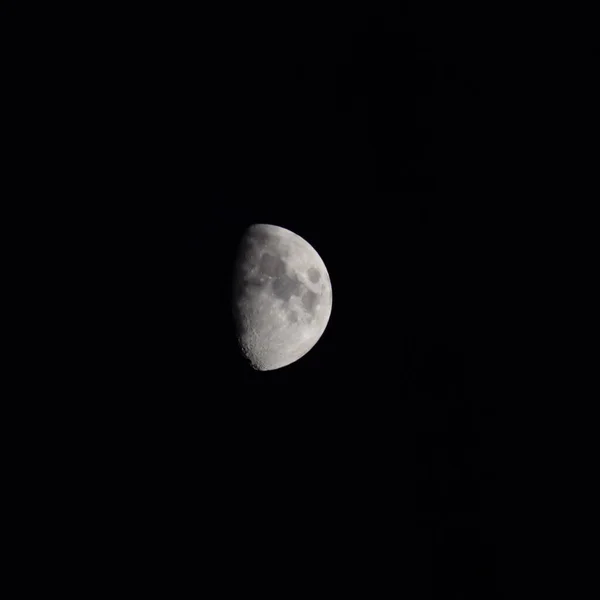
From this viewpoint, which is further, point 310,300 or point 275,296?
point 310,300

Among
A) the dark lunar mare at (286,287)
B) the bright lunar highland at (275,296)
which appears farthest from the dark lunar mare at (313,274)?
the dark lunar mare at (286,287)

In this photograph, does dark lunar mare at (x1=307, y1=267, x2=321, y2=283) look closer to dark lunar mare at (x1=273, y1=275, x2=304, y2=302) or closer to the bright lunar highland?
the bright lunar highland

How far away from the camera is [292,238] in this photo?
2.73 meters

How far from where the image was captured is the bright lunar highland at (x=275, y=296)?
251 centimetres

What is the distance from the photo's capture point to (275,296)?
2510mm

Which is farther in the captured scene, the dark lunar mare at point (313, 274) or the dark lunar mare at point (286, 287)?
the dark lunar mare at point (313, 274)

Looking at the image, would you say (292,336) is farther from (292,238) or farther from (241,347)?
(292,238)

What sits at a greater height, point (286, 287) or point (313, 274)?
point (313, 274)

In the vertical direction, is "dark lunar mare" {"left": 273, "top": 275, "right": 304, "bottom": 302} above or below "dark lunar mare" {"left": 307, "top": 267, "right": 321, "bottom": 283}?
below

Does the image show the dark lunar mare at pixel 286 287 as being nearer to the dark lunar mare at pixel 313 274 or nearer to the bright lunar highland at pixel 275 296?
the bright lunar highland at pixel 275 296

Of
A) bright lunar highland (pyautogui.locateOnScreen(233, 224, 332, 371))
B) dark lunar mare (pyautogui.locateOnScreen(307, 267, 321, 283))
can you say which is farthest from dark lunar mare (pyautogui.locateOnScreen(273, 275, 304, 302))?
dark lunar mare (pyautogui.locateOnScreen(307, 267, 321, 283))

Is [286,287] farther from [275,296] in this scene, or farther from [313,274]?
[313,274]

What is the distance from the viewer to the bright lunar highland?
251cm

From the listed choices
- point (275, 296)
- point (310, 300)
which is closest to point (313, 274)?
point (310, 300)
